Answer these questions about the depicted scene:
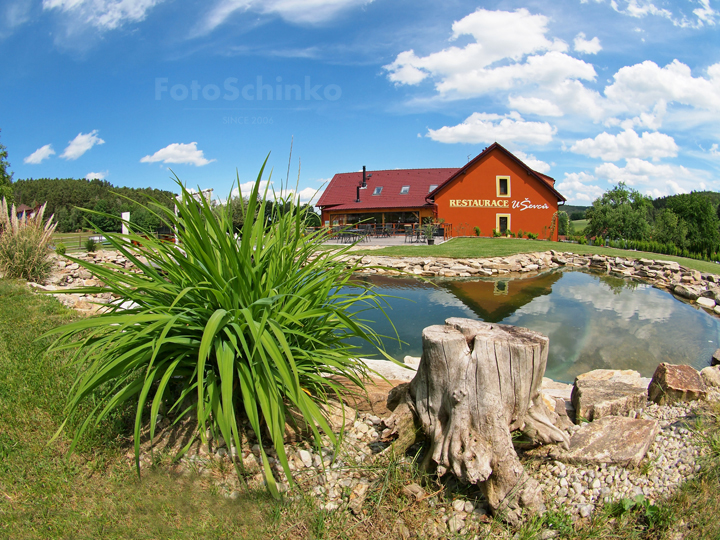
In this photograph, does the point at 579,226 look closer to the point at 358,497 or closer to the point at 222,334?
the point at 358,497

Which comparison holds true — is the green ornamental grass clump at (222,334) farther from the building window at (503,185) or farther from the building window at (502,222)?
the building window at (503,185)

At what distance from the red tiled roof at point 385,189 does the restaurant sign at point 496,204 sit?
2.48 metres

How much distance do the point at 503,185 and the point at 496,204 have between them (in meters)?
1.30

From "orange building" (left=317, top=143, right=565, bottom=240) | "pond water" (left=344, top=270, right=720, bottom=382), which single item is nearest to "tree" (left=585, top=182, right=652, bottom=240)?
"orange building" (left=317, top=143, right=565, bottom=240)

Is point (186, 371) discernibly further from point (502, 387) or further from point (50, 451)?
point (502, 387)

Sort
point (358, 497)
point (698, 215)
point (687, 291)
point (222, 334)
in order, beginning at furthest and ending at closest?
point (698, 215), point (687, 291), point (222, 334), point (358, 497)

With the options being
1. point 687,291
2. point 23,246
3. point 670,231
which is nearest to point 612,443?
point 23,246

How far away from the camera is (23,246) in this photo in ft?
24.7

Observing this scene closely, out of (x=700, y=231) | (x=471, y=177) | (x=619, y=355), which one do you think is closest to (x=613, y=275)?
(x=619, y=355)

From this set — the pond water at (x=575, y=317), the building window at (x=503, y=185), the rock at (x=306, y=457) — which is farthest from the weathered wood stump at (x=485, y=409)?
the building window at (x=503, y=185)

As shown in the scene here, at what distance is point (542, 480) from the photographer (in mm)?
1785

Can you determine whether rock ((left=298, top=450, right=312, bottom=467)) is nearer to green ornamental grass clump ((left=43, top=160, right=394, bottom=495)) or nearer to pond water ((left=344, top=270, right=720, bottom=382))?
green ornamental grass clump ((left=43, top=160, right=394, bottom=495))

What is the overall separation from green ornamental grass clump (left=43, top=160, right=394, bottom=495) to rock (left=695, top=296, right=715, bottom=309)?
10.2 m

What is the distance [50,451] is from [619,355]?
6.57 m
